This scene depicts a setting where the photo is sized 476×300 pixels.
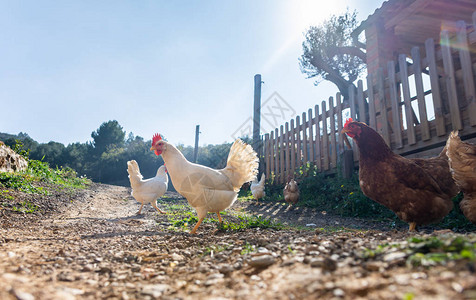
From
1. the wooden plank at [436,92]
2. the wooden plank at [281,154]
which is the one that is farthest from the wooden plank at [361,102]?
the wooden plank at [281,154]

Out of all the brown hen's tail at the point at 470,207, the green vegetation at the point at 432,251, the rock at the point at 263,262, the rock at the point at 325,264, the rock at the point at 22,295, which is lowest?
the rock at the point at 22,295

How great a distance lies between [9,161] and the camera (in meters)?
7.78

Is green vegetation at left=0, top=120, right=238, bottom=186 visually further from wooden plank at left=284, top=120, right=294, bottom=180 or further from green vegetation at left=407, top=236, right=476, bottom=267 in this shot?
green vegetation at left=407, top=236, right=476, bottom=267

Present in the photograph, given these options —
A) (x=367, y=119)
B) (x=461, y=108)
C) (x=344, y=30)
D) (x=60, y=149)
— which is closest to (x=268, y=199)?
(x=367, y=119)

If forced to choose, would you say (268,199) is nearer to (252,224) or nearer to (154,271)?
(252,224)

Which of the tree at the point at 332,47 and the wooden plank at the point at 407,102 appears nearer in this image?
the wooden plank at the point at 407,102

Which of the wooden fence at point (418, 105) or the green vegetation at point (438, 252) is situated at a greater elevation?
the wooden fence at point (418, 105)

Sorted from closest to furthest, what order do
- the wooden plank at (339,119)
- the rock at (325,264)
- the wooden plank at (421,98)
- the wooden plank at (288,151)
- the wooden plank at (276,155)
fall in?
the rock at (325,264) < the wooden plank at (421,98) < the wooden plank at (339,119) < the wooden plank at (288,151) < the wooden plank at (276,155)

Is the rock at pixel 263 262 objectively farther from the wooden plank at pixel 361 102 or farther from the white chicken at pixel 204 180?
the wooden plank at pixel 361 102

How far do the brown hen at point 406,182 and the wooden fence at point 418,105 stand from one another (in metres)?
1.95

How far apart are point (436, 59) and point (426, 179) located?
3704mm

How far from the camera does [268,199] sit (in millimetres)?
9453

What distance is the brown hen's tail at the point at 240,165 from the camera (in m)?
4.61

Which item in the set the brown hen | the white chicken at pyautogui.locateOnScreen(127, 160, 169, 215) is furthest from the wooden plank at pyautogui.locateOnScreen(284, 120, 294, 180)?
the brown hen
